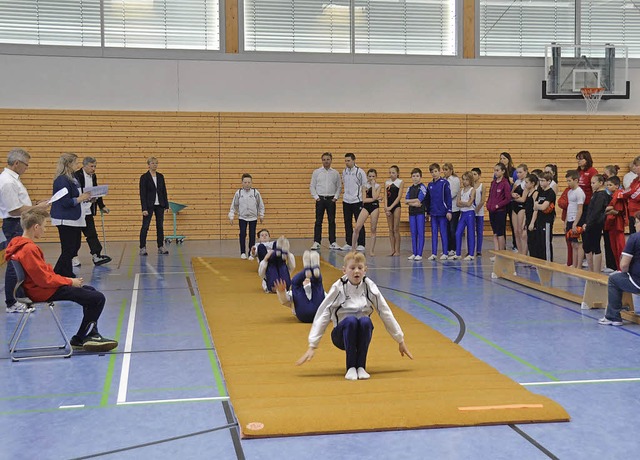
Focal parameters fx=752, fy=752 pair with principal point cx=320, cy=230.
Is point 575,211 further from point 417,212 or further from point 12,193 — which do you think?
point 12,193

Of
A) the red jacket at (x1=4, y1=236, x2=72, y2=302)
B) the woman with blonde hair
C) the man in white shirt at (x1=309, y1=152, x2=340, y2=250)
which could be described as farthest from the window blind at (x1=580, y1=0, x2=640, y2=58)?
the red jacket at (x1=4, y1=236, x2=72, y2=302)

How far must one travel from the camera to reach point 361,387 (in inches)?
217

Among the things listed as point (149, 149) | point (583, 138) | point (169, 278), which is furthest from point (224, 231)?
point (583, 138)

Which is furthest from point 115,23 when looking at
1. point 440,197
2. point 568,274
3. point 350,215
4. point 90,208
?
point 568,274

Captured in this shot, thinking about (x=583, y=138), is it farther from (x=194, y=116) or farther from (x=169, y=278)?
(x=169, y=278)

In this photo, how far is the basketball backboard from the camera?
63.1 feet

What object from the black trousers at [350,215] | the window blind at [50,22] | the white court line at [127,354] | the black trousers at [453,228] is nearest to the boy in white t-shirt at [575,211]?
the black trousers at [453,228]

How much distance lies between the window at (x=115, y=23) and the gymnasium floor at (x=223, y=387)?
925cm

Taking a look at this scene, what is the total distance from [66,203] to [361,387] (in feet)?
18.4

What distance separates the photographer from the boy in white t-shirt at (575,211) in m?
11.7

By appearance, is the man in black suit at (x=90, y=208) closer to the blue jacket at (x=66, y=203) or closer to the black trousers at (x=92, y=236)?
the black trousers at (x=92, y=236)

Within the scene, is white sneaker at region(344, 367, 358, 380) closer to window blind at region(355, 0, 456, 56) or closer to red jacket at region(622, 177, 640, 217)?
red jacket at region(622, 177, 640, 217)

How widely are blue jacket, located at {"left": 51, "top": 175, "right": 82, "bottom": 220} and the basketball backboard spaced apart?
13470mm

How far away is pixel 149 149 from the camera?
1827cm
